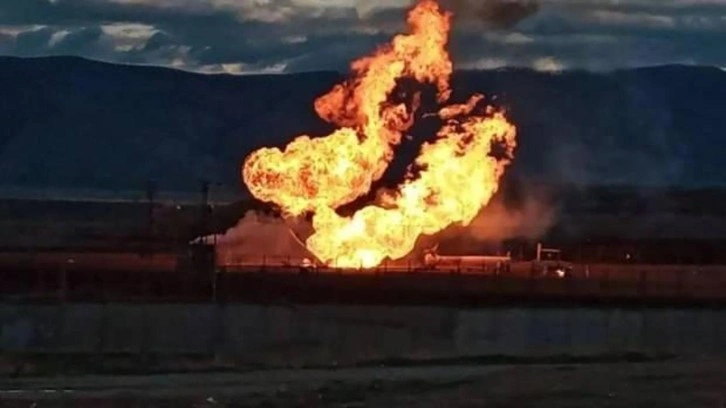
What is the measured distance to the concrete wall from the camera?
54.7 m

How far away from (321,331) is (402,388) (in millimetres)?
11801

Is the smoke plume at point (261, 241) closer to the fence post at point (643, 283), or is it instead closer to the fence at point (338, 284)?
the fence at point (338, 284)

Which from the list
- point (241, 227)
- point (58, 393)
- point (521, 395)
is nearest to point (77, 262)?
point (241, 227)

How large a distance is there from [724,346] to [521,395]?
18179 mm

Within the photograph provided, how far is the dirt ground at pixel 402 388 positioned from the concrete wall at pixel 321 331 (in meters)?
4.47

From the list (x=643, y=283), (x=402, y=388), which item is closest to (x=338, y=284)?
(x=643, y=283)

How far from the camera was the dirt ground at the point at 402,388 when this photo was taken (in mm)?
40688

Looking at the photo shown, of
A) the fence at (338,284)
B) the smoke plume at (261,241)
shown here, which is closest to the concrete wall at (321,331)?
the fence at (338,284)

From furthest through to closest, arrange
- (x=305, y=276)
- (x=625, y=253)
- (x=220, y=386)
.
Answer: (x=625, y=253) < (x=305, y=276) < (x=220, y=386)

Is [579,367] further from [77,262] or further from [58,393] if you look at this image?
[77,262]

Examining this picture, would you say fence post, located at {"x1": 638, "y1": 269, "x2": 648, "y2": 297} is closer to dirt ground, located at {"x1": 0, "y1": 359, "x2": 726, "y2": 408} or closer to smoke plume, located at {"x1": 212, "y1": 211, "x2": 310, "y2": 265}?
smoke plume, located at {"x1": 212, "y1": 211, "x2": 310, "y2": 265}

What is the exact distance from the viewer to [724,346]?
57.8 m

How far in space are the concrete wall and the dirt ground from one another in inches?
176

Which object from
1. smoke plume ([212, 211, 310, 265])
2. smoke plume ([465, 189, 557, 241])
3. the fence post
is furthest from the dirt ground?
smoke plume ([465, 189, 557, 241])
